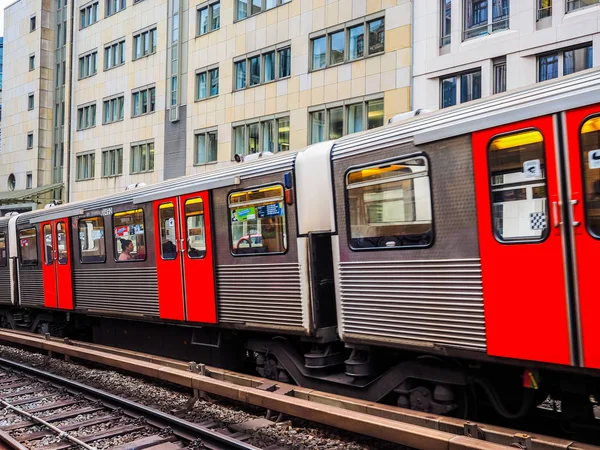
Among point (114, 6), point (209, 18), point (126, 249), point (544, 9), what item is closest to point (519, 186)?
point (126, 249)

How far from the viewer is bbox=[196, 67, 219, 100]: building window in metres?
31.8

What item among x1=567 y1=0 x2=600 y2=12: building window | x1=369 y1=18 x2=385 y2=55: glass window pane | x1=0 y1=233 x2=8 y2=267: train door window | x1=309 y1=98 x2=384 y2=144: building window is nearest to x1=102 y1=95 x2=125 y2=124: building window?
x1=309 y1=98 x2=384 y2=144: building window

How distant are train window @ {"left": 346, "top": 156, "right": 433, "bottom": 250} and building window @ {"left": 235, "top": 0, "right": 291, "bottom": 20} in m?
22.5

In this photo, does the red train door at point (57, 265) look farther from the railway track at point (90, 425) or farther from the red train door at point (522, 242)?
the red train door at point (522, 242)

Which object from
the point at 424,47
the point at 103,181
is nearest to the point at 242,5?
the point at 424,47

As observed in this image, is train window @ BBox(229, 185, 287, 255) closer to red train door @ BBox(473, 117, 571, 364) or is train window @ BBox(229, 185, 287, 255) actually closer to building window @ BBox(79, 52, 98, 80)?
red train door @ BBox(473, 117, 571, 364)

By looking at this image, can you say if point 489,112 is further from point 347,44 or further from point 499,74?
point 347,44

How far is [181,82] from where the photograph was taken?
3359cm

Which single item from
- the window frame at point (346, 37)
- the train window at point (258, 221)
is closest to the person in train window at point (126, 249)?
the train window at point (258, 221)

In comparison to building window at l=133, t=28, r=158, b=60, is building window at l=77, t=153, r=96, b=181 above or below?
below

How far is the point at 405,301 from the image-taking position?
656 centimetres

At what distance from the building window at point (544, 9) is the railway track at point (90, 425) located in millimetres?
16606

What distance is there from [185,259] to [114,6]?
34139 mm

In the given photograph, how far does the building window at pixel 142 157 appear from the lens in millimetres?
35875
